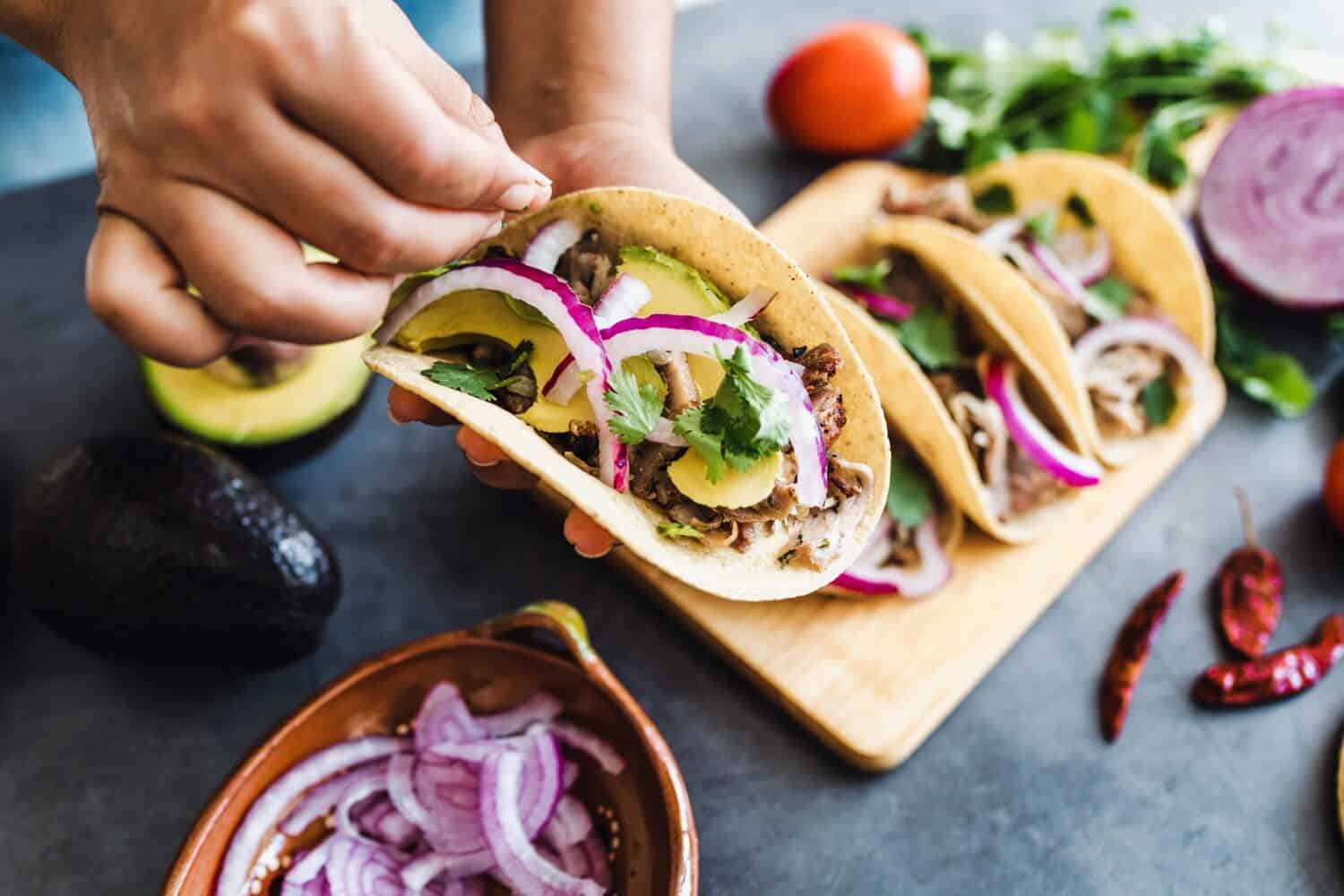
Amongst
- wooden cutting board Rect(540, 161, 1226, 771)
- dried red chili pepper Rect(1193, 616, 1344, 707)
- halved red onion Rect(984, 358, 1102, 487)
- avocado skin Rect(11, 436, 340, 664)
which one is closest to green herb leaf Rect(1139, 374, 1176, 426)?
wooden cutting board Rect(540, 161, 1226, 771)

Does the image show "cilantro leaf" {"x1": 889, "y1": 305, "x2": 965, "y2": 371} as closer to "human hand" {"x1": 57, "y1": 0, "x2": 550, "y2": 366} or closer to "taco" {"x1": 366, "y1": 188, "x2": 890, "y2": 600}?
"taco" {"x1": 366, "y1": 188, "x2": 890, "y2": 600}

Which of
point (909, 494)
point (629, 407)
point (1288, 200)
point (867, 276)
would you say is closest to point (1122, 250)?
point (1288, 200)

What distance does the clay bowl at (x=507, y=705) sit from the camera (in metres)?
1.69

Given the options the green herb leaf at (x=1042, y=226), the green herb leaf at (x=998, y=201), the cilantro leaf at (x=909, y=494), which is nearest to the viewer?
the cilantro leaf at (x=909, y=494)

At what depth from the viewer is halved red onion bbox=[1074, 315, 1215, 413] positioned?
2.65m

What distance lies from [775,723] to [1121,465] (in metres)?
1.10

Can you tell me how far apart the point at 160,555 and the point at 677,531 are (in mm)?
1000

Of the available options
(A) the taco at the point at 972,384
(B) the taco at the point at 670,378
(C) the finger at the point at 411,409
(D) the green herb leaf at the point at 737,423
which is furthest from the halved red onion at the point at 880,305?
(C) the finger at the point at 411,409

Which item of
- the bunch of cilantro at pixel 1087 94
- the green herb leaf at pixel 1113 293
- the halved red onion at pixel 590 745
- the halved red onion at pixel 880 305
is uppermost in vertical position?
the bunch of cilantro at pixel 1087 94

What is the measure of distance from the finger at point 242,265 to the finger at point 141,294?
0.06 feet

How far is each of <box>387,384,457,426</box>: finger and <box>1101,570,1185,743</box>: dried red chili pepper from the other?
163cm

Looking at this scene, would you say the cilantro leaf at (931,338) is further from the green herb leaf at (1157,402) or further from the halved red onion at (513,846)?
the halved red onion at (513,846)

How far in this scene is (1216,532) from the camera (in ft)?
8.70

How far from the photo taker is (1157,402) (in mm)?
2658
